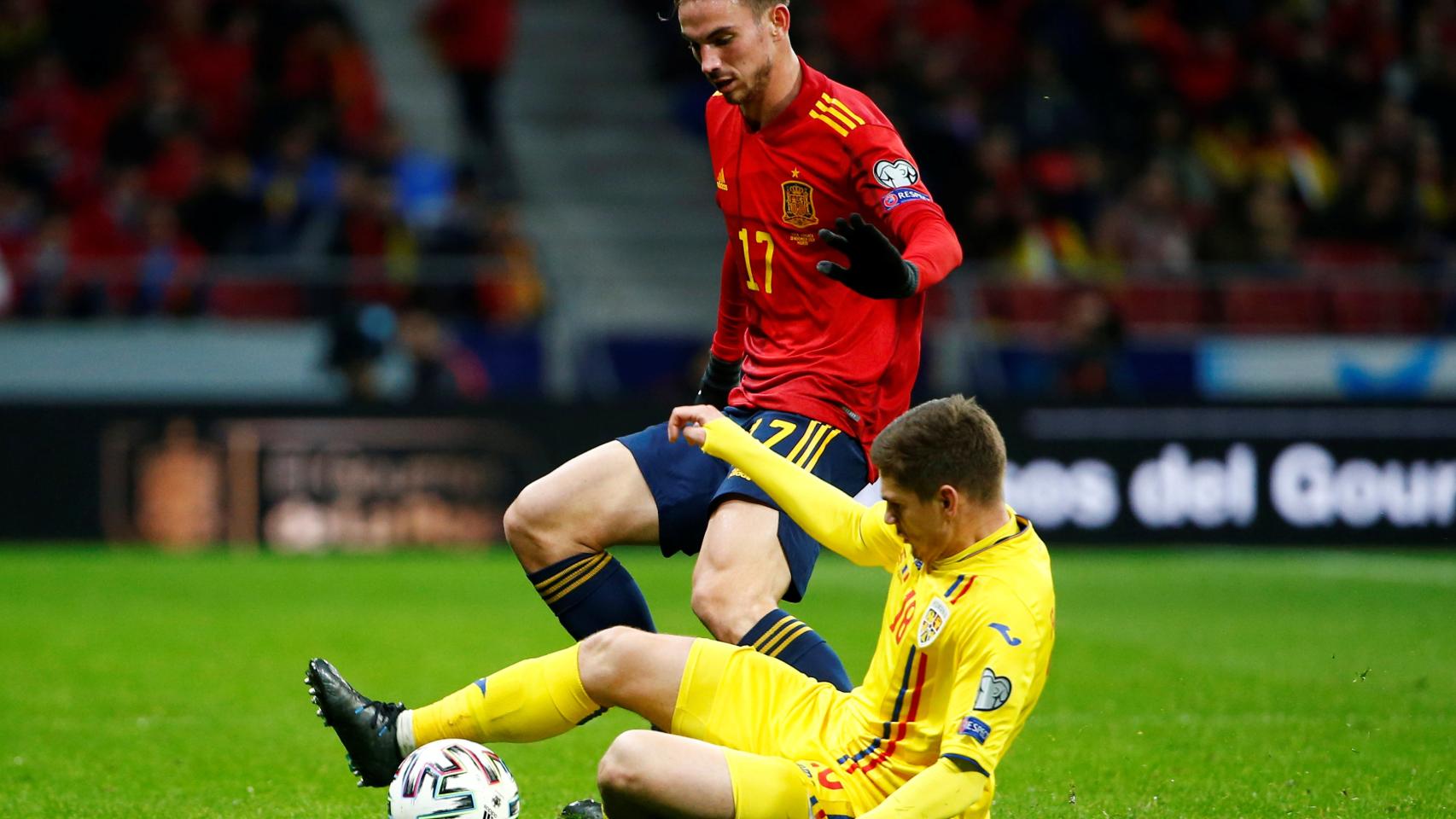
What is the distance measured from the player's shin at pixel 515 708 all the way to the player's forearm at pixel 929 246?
1324 millimetres

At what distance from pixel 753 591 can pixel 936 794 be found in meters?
1.18

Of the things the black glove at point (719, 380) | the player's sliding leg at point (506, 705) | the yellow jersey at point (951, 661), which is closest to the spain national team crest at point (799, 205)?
the black glove at point (719, 380)

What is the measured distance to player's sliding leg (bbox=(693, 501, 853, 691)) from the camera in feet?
16.4

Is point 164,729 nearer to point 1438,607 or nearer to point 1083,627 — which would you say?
point 1083,627

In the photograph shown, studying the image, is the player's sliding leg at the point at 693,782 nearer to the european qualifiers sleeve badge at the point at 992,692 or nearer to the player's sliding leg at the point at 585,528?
the european qualifiers sleeve badge at the point at 992,692

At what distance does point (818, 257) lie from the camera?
548cm

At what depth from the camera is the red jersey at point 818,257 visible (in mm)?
5395

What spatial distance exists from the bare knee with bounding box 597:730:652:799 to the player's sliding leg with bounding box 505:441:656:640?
111 cm

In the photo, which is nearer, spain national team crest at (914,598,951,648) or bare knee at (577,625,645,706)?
spain national team crest at (914,598,951,648)

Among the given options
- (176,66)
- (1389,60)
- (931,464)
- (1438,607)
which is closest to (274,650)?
(931,464)

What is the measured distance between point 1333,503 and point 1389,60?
594 cm

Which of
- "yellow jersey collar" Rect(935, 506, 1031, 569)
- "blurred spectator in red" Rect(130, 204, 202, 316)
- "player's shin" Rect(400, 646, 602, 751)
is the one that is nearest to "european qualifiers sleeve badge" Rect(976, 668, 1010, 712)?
"yellow jersey collar" Rect(935, 506, 1031, 569)

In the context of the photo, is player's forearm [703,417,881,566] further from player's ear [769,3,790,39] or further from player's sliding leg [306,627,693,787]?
player's ear [769,3,790,39]

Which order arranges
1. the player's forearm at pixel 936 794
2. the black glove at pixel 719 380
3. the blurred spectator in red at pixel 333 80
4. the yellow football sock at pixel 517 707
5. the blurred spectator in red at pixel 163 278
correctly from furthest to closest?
the blurred spectator in red at pixel 333 80
the blurred spectator in red at pixel 163 278
the black glove at pixel 719 380
the yellow football sock at pixel 517 707
the player's forearm at pixel 936 794
